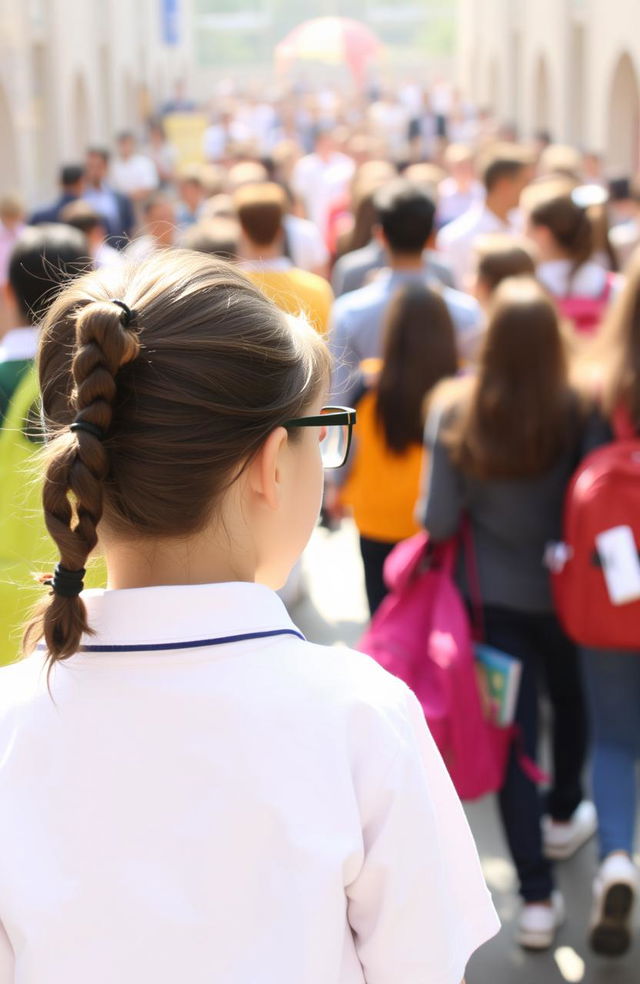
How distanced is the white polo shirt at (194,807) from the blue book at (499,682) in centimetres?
193

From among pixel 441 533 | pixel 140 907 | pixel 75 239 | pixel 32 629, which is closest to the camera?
pixel 140 907

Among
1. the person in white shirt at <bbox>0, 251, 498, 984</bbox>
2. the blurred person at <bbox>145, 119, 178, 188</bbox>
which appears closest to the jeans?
the person in white shirt at <bbox>0, 251, 498, 984</bbox>

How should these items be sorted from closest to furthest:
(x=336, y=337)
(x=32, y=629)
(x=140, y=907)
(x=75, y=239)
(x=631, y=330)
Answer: (x=140, y=907)
(x=32, y=629)
(x=631, y=330)
(x=75, y=239)
(x=336, y=337)

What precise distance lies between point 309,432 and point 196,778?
34 cm

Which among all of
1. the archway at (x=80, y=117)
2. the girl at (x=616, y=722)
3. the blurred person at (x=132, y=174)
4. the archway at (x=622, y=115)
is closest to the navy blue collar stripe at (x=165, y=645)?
the girl at (x=616, y=722)

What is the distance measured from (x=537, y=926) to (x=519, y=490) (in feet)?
3.44

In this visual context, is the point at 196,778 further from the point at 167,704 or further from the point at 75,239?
the point at 75,239

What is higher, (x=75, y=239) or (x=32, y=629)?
(x=32, y=629)

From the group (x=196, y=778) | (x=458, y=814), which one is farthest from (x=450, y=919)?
(x=196, y=778)

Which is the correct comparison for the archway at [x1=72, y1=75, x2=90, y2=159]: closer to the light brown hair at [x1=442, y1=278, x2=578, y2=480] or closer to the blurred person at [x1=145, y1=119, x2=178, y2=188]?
the blurred person at [x1=145, y1=119, x2=178, y2=188]

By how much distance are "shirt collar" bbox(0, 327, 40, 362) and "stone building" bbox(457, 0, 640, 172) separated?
12.5 meters

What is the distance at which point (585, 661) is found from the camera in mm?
3031

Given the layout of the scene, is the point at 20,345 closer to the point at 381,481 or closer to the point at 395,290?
the point at 381,481

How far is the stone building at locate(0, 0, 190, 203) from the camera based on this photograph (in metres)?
15.0
